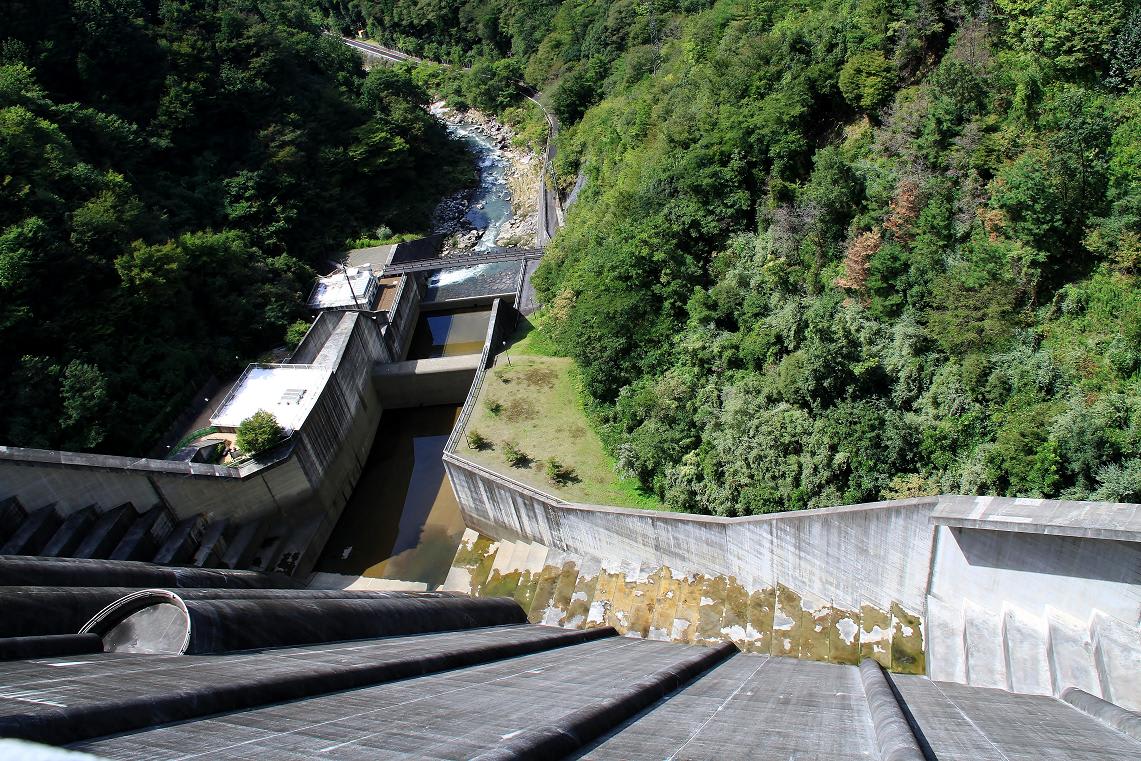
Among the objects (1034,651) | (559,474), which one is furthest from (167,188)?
(1034,651)

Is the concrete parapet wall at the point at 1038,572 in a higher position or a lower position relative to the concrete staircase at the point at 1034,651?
higher

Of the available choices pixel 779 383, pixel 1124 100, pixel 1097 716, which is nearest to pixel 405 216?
pixel 779 383

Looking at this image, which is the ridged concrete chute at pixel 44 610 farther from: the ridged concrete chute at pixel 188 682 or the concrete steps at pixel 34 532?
the concrete steps at pixel 34 532

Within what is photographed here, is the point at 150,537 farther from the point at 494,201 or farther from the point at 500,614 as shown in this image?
the point at 494,201

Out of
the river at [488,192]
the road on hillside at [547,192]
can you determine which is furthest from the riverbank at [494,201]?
the road on hillside at [547,192]

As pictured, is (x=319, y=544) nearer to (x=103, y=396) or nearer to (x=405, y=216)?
(x=103, y=396)

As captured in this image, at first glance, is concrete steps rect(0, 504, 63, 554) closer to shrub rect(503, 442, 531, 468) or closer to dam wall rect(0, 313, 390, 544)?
dam wall rect(0, 313, 390, 544)
